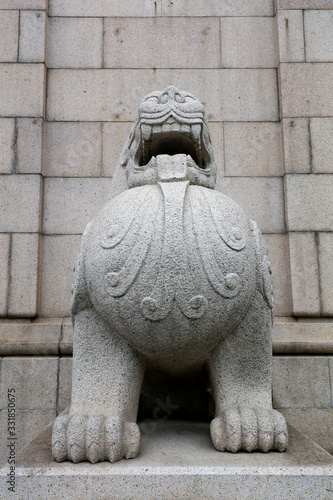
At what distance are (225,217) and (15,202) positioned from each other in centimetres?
228

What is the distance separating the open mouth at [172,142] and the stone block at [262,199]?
1.37 meters

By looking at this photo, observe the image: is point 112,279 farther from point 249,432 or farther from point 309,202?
point 309,202

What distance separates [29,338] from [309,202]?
8.20 feet

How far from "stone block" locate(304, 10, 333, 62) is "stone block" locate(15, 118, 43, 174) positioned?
8.16 feet

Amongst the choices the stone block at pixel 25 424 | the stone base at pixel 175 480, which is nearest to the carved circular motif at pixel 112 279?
the stone base at pixel 175 480

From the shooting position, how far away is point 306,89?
401cm

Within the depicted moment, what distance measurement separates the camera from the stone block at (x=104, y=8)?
4223 millimetres

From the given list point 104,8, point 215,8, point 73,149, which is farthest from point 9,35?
point 215,8

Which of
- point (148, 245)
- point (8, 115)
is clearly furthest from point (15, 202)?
point (148, 245)

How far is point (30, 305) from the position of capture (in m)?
3.55

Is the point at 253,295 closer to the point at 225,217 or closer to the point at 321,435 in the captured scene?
the point at 225,217

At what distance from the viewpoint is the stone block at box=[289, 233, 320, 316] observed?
3.58 m

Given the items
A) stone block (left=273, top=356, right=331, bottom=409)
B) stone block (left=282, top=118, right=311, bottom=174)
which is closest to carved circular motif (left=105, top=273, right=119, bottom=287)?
stone block (left=273, top=356, right=331, bottom=409)

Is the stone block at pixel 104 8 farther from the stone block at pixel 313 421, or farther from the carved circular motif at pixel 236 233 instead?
the stone block at pixel 313 421
